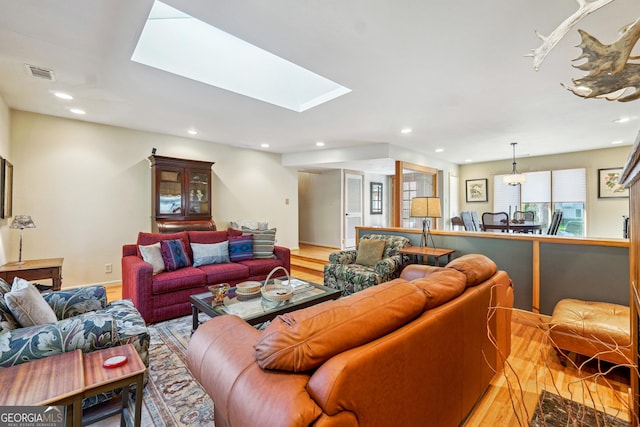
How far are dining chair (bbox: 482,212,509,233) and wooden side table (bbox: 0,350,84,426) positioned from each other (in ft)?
19.5

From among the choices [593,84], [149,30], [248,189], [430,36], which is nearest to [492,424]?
[593,84]

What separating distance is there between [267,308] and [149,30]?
2.57m

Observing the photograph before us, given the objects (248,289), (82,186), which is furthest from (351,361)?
(82,186)

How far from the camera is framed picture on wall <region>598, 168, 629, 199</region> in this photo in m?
5.79

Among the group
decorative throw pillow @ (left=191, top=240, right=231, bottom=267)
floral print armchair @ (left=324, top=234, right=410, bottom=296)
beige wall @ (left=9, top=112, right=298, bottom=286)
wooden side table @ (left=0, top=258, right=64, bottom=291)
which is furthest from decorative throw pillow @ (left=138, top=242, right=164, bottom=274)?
floral print armchair @ (left=324, top=234, right=410, bottom=296)

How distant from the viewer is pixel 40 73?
2.62m

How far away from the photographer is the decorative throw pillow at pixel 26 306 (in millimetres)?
1570

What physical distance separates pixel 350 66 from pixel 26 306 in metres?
2.80

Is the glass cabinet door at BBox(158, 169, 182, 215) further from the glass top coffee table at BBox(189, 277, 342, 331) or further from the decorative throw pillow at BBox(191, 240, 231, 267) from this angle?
the glass top coffee table at BBox(189, 277, 342, 331)

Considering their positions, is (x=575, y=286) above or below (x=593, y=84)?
below

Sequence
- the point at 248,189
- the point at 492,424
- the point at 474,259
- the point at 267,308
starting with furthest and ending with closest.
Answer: the point at 248,189 → the point at 267,308 → the point at 474,259 → the point at 492,424

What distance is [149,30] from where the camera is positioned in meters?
2.42

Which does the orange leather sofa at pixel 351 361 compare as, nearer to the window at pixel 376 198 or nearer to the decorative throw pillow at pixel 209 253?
the decorative throw pillow at pixel 209 253

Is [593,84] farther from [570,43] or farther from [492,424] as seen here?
[492,424]
